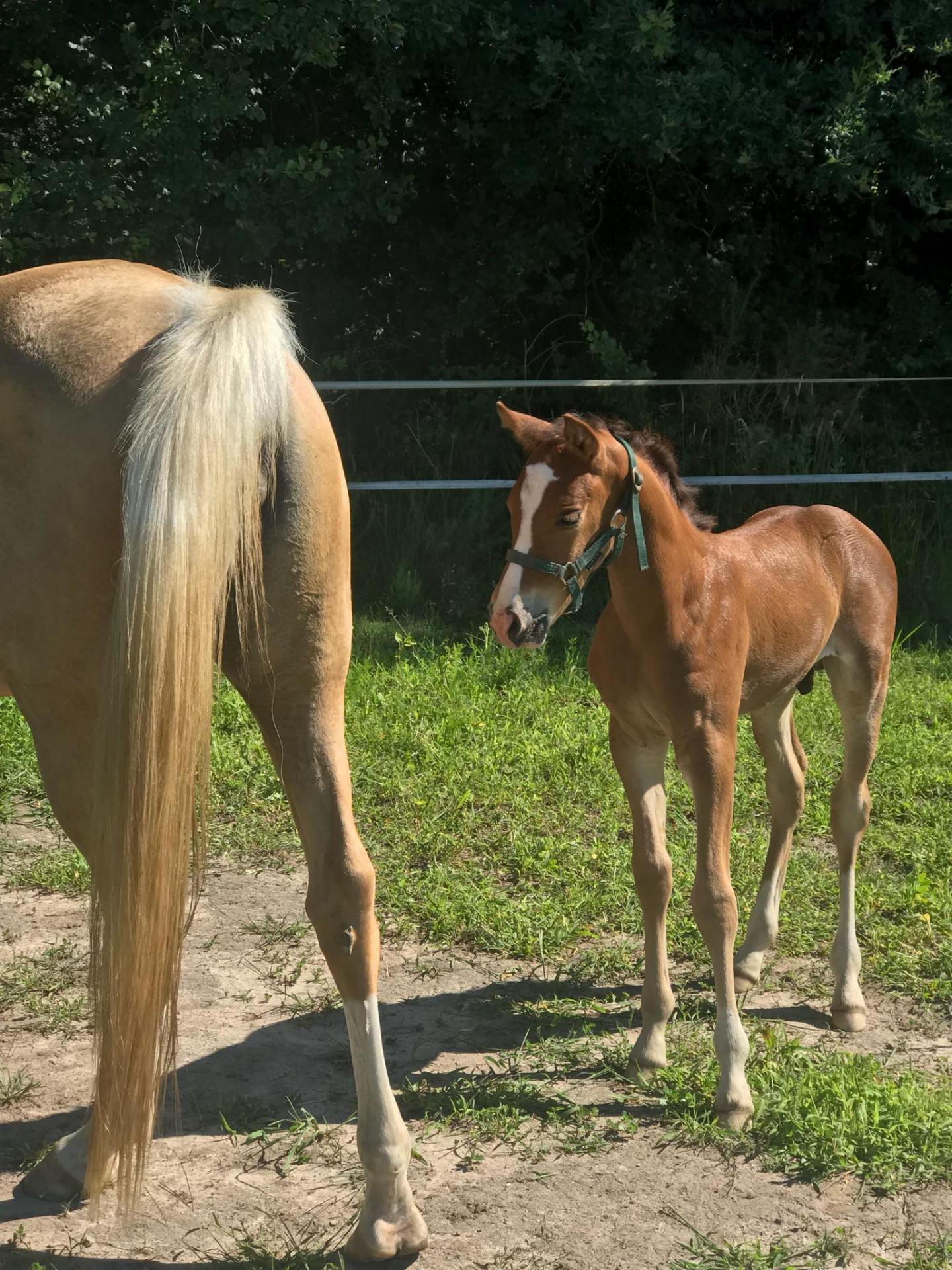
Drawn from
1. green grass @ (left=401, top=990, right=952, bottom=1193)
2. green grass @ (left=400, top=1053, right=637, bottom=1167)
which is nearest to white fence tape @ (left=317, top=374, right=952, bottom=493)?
green grass @ (left=401, top=990, right=952, bottom=1193)

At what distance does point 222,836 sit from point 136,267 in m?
2.78

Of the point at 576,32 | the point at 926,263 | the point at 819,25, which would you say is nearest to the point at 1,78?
the point at 576,32

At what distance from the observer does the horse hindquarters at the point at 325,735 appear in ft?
7.89

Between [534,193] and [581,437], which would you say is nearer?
[581,437]

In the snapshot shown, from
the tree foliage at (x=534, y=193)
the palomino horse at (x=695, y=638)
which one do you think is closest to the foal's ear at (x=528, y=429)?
the palomino horse at (x=695, y=638)

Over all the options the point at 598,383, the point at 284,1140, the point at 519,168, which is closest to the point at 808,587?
the point at 284,1140

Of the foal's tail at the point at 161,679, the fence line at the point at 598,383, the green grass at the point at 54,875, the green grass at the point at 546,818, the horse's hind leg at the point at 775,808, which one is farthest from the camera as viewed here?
the fence line at the point at 598,383

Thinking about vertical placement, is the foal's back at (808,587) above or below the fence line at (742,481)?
below

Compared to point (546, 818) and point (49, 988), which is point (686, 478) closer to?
point (546, 818)

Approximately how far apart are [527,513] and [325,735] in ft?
3.14

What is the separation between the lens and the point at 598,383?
7832 mm

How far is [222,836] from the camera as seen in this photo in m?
4.86

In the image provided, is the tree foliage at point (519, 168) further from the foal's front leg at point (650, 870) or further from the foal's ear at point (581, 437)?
the foal's front leg at point (650, 870)

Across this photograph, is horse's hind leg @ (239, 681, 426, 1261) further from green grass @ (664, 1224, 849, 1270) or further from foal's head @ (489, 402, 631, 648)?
foal's head @ (489, 402, 631, 648)
